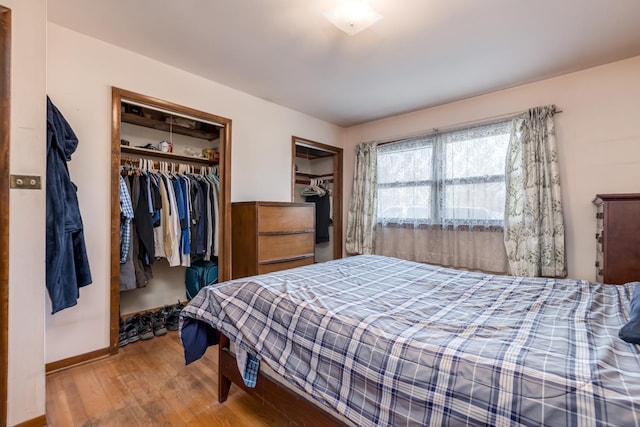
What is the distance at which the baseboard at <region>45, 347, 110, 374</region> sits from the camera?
189cm

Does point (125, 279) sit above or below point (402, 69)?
below

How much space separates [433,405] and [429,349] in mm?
142

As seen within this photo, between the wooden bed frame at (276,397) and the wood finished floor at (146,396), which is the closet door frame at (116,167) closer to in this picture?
the wood finished floor at (146,396)

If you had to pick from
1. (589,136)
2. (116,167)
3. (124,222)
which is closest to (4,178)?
(116,167)

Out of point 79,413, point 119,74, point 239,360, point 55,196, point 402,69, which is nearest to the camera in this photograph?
point 239,360

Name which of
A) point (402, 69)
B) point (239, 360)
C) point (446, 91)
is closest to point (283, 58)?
point (402, 69)

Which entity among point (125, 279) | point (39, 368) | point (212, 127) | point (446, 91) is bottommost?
point (39, 368)

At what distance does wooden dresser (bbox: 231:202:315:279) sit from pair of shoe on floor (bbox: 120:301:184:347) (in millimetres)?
694

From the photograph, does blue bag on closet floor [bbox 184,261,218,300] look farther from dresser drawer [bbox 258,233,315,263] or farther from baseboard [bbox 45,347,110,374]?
baseboard [bbox 45,347,110,374]

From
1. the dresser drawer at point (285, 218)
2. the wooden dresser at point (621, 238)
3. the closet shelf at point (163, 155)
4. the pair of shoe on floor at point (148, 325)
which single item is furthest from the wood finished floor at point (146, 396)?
the wooden dresser at point (621, 238)

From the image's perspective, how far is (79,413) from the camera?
1.50 m

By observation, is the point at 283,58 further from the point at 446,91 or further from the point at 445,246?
the point at 445,246

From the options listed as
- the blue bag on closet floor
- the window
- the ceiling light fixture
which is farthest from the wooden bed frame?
the window

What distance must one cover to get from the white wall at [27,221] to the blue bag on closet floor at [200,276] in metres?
1.67
